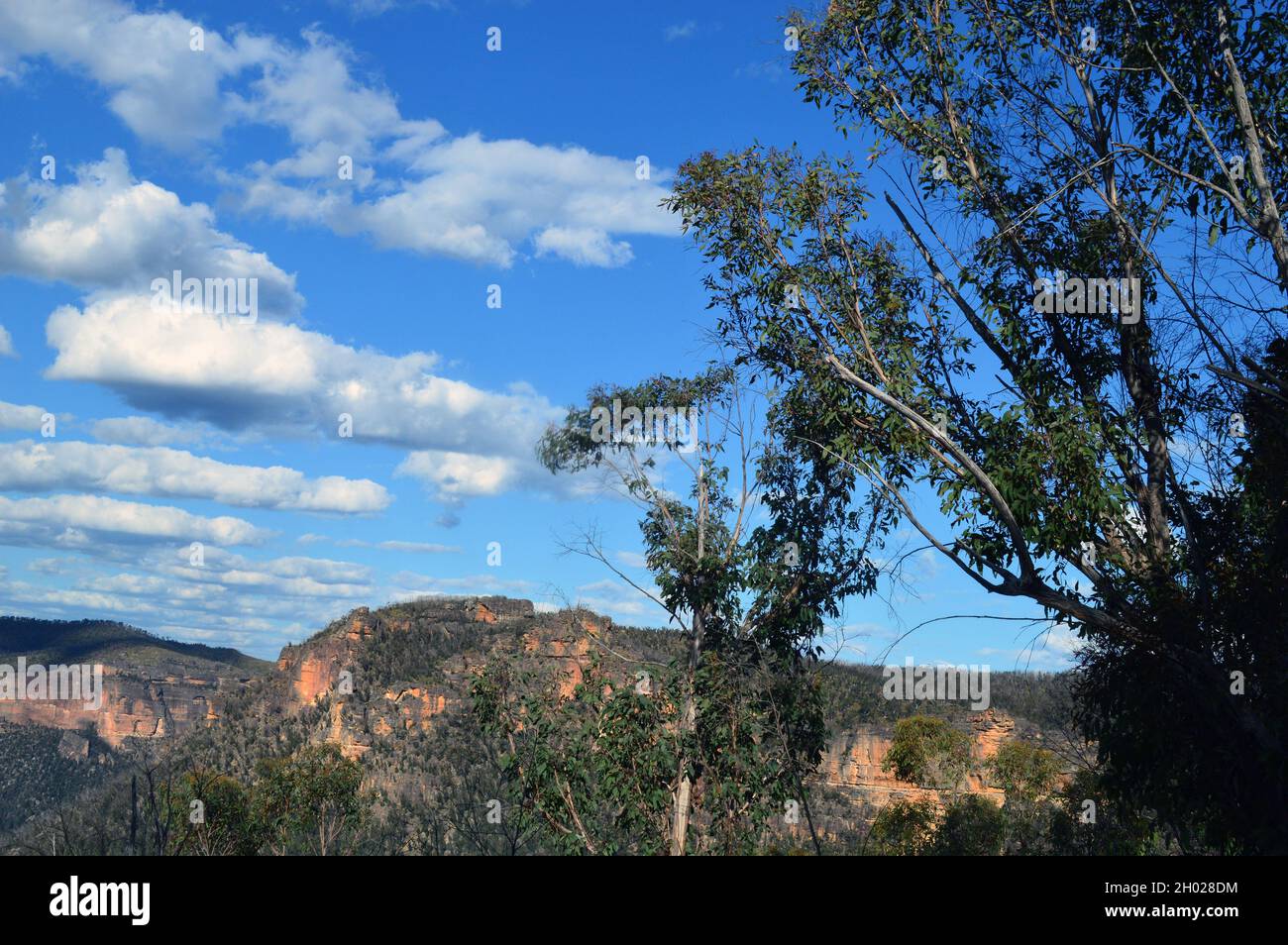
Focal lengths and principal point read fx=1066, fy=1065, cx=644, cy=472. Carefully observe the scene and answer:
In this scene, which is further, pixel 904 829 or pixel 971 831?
pixel 904 829

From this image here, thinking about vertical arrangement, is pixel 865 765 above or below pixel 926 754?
below

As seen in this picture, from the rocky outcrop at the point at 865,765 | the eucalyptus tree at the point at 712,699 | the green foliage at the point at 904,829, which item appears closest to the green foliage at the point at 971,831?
the green foliage at the point at 904,829

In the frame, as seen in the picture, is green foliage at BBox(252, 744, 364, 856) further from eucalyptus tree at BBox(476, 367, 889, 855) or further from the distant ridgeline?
eucalyptus tree at BBox(476, 367, 889, 855)

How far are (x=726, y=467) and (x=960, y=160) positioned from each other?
5.60m

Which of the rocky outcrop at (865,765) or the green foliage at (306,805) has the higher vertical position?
the green foliage at (306,805)

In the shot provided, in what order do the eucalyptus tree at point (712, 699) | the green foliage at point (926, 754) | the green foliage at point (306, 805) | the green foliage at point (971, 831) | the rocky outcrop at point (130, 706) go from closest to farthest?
the eucalyptus tree at point (712, 699) < the green foliage at point (971, 831) < the green foliage at point (306, 805) < the green foliage at point (926, 754) < the rocky outcrop at point (130, 706)

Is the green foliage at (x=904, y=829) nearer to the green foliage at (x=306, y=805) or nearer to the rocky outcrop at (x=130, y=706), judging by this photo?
the green foliage at (x=306, y=805)

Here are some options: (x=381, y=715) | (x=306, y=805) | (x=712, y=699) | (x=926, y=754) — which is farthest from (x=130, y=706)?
Answer: (x=712, y=699)

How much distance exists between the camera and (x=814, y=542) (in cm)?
1502

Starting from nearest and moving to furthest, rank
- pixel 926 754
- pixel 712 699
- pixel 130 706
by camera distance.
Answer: pixel 712 699 → pixel 926 754 → pixel 130 706

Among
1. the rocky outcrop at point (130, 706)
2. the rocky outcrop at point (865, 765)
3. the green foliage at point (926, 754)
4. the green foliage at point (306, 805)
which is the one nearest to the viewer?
the green foliage at point (306, 805)

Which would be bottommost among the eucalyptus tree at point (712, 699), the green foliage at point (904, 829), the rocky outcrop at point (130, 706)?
the rocky outcrop at point (130, 706)

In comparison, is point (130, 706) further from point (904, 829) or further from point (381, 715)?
point (904, 829)
